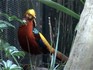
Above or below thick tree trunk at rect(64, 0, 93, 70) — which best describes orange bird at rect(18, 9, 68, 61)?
below

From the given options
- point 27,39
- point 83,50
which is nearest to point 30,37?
point 27,39

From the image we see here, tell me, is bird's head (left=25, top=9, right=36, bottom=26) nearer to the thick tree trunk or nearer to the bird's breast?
the bird's breast

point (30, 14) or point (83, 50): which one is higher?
point (83, 50)

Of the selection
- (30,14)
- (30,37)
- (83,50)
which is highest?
(83,50)

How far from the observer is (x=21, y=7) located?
127 inches

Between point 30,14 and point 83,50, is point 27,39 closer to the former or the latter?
point 30,14

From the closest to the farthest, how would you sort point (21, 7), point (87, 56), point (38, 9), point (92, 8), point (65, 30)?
point (87, 56), point (92, 8), point (21, 7), point (38, 9), point (65, 30)

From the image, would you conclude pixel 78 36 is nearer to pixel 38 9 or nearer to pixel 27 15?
pixel 27 15

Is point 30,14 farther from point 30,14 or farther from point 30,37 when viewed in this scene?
point 30,37

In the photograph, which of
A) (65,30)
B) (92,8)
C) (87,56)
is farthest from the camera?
(65,30)

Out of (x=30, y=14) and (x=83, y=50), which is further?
(x=30, y=14)

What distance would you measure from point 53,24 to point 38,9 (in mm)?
297

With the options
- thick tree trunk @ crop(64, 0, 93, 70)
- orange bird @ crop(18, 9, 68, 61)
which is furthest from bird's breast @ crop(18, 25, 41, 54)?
thick tree trunk @ crop(64, 0, 93, 70)

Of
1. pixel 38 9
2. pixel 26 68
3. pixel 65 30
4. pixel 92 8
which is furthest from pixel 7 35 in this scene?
pixel 92 8
